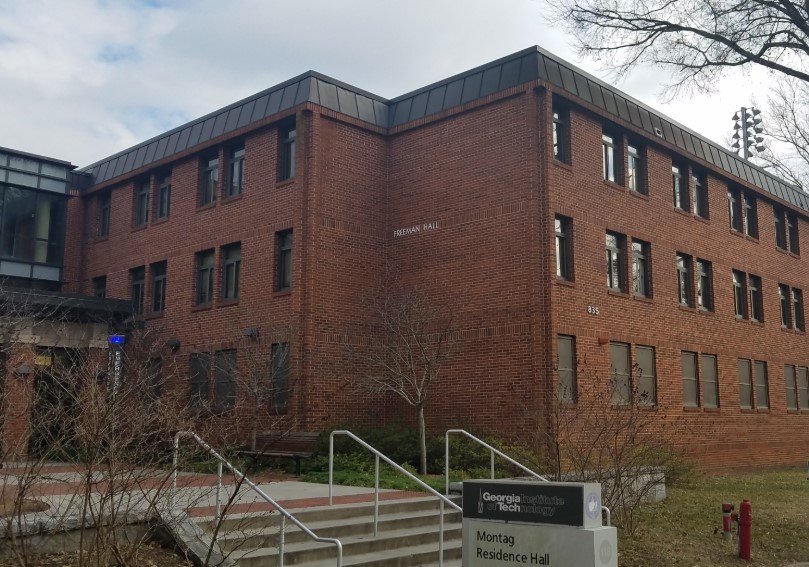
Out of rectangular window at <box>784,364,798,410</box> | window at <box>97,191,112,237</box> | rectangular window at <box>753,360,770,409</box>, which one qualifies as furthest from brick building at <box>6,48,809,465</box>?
rectangular window at <box>784,364,798,410</box>

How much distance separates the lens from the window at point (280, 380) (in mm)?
20047

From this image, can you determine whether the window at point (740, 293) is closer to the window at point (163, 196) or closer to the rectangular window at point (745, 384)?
the rectangular window at point (745, 384)

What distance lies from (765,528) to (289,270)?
1218 cm

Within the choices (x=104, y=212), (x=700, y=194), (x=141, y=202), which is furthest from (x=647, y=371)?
(x=104, y=212)

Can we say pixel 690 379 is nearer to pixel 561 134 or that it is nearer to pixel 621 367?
pixel 621 367

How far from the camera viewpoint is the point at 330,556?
33.3ft

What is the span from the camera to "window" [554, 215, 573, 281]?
65.9ft

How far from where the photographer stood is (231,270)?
76.3ft

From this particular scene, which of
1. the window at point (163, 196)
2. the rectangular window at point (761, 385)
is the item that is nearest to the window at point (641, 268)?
the rectangular window at point (761, 385)

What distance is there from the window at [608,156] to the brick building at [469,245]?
0.26ft

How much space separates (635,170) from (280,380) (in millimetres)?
10965

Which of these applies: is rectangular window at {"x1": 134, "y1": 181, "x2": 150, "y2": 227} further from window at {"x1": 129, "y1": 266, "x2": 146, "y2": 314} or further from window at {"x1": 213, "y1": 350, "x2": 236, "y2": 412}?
window at {"x1": 213, "y1": 350, "x2": 236, "y2": 412}

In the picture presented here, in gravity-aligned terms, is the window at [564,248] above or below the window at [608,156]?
below

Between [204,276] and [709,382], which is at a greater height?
[204,276]
